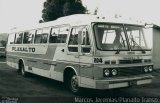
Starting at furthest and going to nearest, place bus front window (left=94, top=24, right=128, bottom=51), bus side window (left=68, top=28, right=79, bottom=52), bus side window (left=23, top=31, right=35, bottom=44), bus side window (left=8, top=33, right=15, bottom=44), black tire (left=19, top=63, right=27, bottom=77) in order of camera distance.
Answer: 1. bus side window (left=8, top=33, right=15, bottom=44)
2. black tire (left=19, top=63, right=27, bottom=77)
3. bus side window (left=23, top=31, right=35, bottom=44)
4. bus side window (left=68, top=28, right=79, bottom=52)
5. bus front window (left=94, top=24, right=128, bottom=51)

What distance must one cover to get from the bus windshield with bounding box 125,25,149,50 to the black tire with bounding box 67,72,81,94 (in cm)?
233

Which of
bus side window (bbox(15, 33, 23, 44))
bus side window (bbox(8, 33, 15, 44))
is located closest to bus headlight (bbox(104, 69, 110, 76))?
bus side window (bbox(15, 33, 23, 44))

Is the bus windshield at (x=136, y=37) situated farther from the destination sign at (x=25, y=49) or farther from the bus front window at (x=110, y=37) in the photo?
the destination sign at (x=25, y=49)

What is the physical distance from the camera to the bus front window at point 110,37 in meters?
9.18

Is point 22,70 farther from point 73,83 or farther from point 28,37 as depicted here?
point 73,83

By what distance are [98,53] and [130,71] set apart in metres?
1.33

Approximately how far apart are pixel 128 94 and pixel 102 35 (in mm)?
2819

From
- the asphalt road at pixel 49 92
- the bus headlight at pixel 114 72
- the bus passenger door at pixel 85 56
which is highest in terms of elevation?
the bus passenger door at pixel 85 56

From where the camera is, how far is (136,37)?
9.96 m

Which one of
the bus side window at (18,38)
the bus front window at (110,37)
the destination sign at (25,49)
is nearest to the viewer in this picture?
the bus front window at (110,37)

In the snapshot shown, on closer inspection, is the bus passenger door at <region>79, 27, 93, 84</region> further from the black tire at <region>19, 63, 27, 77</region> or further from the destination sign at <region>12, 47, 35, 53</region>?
the black tire at <region>19, 63, 27, 77</region>

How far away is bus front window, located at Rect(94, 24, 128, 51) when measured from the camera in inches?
361

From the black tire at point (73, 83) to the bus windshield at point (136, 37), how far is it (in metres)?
2.33

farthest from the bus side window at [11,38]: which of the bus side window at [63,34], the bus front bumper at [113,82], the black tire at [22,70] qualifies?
the bus front bumper at [113,82]
